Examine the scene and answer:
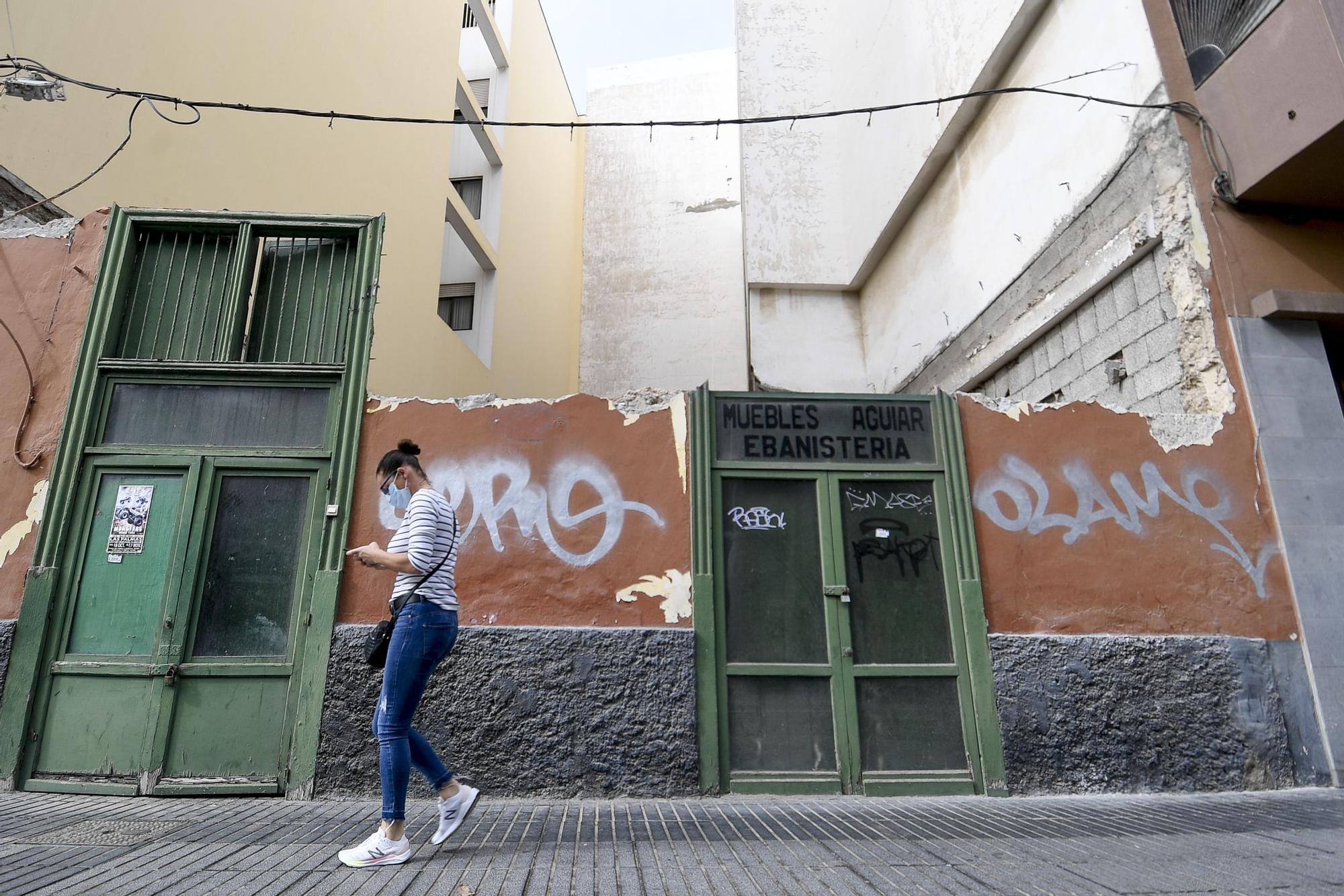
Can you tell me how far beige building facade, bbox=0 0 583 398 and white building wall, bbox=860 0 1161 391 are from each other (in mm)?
7214

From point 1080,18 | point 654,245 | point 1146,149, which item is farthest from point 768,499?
point 654,245

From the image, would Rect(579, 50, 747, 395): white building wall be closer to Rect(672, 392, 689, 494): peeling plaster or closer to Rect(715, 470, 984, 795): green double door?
Rect(672, 392, 689, 494): peeling plaster

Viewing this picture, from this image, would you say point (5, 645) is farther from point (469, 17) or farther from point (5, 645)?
point (469, 17)

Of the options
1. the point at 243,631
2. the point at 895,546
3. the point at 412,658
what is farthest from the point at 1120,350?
the point at 243,631

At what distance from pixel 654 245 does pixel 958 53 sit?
1064 centimetres

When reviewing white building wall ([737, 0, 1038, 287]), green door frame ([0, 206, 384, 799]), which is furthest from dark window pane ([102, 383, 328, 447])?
white building wall ([737, 0, 1038, 287])

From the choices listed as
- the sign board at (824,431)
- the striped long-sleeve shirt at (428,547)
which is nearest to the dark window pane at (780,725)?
the sign board at (824,431)

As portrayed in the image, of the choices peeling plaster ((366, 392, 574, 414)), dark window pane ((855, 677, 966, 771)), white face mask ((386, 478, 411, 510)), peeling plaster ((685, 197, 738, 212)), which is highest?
peeling plaster ((685, 197, 738, 212))

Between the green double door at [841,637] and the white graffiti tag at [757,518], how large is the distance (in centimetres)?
1

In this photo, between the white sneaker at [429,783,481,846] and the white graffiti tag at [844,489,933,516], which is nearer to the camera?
the white sneaker at [429,783,481,846]

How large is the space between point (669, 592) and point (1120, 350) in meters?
4.29

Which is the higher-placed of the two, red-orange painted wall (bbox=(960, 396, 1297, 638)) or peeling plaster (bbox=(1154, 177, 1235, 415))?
peeling plaster (bbox=(1154, 177, 1235, 415))

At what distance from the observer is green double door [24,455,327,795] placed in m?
4.73

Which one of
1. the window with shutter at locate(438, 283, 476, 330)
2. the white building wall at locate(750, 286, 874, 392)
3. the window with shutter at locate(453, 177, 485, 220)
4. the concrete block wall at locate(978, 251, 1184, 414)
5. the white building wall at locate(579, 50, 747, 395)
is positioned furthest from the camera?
the white building wall at locate(579, 50, 747, 395)
